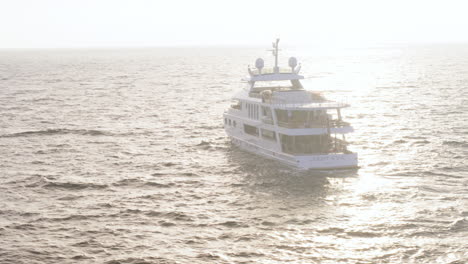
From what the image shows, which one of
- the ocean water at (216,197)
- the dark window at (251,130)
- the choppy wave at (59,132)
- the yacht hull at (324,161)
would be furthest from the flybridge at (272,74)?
Result: the choppy wave at (59,132)

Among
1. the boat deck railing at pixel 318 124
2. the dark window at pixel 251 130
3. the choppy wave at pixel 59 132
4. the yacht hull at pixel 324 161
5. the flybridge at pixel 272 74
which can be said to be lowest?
the choppy wave at pixel 59 132

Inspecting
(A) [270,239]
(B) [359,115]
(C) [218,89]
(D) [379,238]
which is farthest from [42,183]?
(C) [218,89]

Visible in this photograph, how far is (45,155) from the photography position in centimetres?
4694

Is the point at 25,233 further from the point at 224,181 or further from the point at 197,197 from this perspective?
the point at 224,181

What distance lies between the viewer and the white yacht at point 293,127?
1526 inches

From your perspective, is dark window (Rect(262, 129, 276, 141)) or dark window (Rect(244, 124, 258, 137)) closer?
dark window (Rect(262, 129, 276, 141))

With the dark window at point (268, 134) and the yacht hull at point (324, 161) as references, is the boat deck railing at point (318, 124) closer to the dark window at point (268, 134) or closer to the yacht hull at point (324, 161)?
the dark window at point (268, 134)

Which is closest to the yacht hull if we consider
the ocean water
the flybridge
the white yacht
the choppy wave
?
the white yacht

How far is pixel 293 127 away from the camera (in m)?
39.8

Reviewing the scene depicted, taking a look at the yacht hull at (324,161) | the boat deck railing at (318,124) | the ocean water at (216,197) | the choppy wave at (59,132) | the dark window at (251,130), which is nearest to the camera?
the ocean water at (216,197)

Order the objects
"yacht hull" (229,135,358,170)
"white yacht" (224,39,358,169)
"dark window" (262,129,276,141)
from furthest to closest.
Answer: "dark window" (262,129,276,141) → "white yacht" (224,39,358,169) → "yacht hull" (229,135,358,170)

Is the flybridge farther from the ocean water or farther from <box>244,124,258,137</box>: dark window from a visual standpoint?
the ocean water

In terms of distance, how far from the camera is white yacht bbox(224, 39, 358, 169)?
127ft

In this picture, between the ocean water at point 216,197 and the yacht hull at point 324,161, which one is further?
the yacht hull at point 324,161
